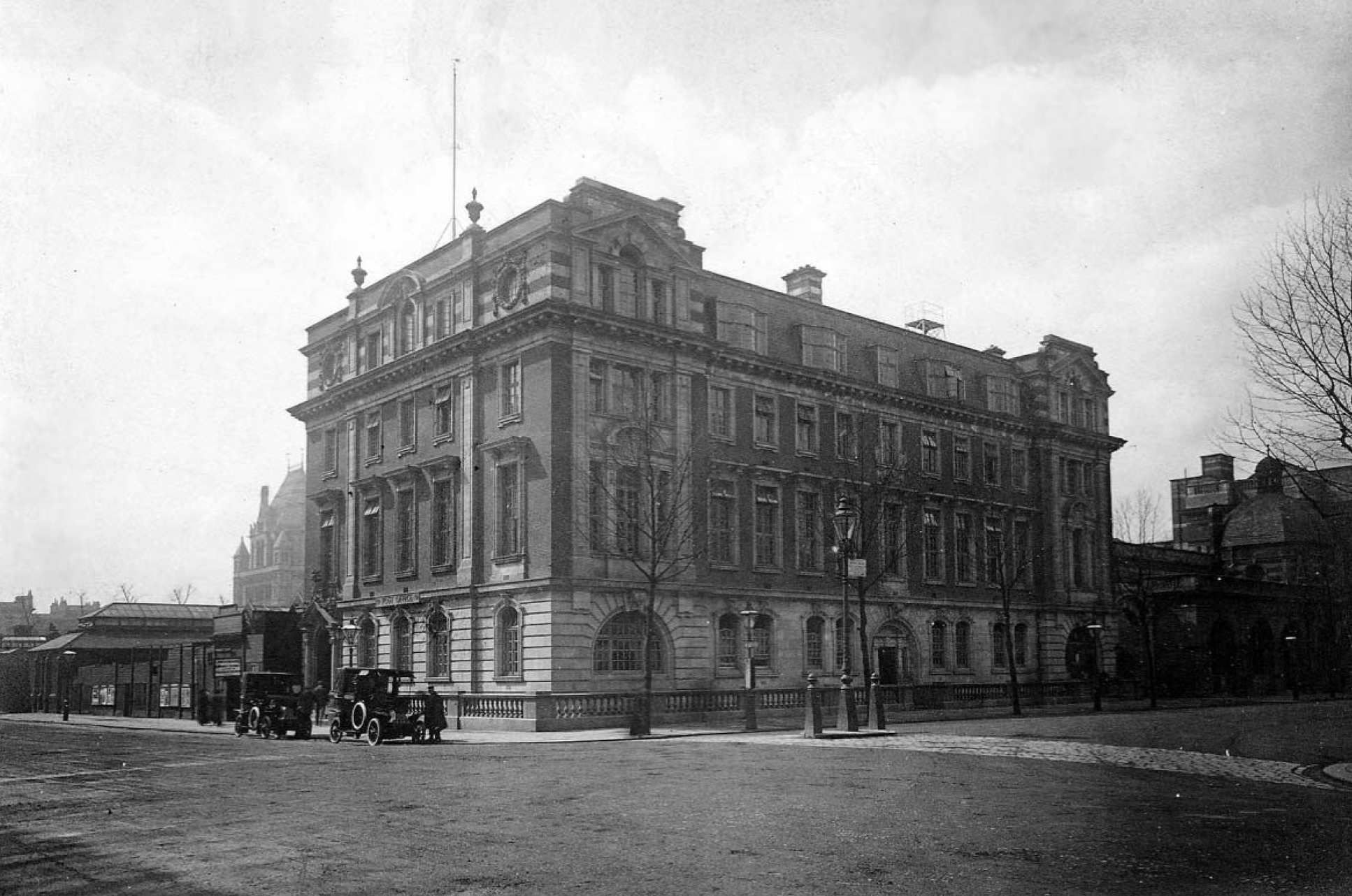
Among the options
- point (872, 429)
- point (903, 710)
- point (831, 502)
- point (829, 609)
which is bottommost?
point (903, 710)

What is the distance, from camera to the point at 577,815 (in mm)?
13445

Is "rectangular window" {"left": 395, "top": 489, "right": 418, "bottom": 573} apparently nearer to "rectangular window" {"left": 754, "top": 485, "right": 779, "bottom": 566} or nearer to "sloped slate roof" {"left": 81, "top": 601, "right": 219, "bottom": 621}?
"rectangular window" {"left": 754, "top": 485, "right": 779, "bottom": 566}

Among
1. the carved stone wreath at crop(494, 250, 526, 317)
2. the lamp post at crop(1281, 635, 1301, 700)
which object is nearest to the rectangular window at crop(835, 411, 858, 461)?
the carved stone wreath at crop(494, 250, 526, 317)

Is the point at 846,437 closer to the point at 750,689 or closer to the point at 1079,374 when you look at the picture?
the point at 750,689

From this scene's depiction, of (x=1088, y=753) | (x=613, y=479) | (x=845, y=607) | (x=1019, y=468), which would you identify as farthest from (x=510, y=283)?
(x=1019, y=468)

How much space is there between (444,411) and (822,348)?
15.1 meters

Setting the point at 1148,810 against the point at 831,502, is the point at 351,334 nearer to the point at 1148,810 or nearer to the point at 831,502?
the point at 831,502

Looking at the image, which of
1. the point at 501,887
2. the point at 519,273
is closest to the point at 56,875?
the point at 501,887

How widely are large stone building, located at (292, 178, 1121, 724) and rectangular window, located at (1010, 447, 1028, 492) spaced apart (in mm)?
125

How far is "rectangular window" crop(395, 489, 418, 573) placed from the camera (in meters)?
44.2

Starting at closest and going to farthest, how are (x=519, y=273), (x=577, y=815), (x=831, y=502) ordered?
(x=577, y=815)
(x=519, y=273)
(x=831, y=502)

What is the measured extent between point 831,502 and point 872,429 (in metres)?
4.15

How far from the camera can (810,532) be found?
46781 millimetres

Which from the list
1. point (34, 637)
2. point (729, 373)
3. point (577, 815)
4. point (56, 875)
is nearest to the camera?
point (56, 875)
